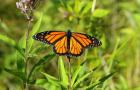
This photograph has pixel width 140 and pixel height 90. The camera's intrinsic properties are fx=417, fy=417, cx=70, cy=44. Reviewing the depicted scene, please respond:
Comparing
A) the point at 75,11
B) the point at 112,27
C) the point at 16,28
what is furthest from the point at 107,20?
the point at 75,11

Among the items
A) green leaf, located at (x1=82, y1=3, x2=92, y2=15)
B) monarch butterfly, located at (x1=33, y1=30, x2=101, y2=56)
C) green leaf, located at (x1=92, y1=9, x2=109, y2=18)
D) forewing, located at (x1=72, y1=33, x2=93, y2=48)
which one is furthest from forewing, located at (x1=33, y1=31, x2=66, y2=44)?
green leaf, located at (x1=92, y1=9, x2=109, y2=18)

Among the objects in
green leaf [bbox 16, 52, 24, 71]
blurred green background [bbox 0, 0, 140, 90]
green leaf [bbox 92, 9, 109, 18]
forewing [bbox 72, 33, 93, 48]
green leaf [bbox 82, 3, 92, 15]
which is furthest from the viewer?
green leaf [bbox 92, 9, 109, 18]

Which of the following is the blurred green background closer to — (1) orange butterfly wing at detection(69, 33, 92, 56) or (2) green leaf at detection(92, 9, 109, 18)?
(2) green leaf at detection(92, 9, 109, 18)

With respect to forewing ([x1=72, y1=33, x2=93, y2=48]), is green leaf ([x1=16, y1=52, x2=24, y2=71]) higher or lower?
lower

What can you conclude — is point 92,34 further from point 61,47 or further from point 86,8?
point 61,47

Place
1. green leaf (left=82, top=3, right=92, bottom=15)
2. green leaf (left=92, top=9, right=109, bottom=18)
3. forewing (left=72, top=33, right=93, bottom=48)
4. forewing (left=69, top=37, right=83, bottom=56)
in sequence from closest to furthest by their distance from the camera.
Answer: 1. forewing (left=69, top=37, right=83, bottom=56)
2. forewing (left=72, top=33, right=93, bottom=48)
3. green leaf (left=82, top=3, right=92, bottom=15)
4. green leaf (left=92, top=9, right=109, bottom=18)

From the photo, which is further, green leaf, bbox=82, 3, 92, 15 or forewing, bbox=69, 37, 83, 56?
green leaf, bbox=82, 3, 92, 15
